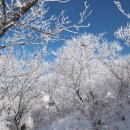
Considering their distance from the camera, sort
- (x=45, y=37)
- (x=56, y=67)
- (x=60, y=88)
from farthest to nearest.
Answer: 1. (x=60, y=88)
2. (x=56, y=67)
3. (x=45, y=37)

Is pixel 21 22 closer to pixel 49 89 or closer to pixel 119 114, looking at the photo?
pixel 119 114

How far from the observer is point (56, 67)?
2483 centimetres

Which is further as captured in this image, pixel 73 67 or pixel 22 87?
pixel 73 67

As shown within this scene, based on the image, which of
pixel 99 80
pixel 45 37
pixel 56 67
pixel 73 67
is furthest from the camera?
pixel 99 80

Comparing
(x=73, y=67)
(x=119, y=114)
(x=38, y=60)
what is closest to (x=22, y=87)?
(x=38, y=60)

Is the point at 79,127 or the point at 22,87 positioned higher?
the point at 22,87

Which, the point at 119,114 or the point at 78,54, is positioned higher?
the point at 78,54

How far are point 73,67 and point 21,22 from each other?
1900 cm

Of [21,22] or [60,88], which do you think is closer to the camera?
[21,22]

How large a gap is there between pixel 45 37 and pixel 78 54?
19.1 meters

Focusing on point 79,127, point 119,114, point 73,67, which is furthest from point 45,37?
point 73,67

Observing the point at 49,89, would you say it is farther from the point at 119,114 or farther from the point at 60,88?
the point at 119,114

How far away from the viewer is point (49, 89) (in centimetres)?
3117

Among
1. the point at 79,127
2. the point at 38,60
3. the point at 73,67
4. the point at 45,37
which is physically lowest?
the point at 79,127
